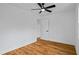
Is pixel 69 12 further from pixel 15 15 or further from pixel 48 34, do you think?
pixel 15 15

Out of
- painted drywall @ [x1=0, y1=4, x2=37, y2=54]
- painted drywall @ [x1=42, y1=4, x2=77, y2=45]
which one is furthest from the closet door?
painted drywall @ [x1=0, y1=4, x2=37, y2=54]

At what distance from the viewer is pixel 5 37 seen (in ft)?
11.6

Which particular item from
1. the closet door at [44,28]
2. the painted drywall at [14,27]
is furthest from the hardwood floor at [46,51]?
the closet door at [44,28]

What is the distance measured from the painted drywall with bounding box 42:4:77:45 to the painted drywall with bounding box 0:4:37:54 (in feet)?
4.90

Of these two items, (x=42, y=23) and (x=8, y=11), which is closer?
(x=8, y=11)

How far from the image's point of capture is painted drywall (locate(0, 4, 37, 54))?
3.46 m

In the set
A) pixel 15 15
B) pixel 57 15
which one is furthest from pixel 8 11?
pixel 57 15

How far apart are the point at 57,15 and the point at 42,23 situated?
156 centimetres

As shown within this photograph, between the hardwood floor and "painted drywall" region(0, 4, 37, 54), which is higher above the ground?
"painted drywall" region(0, 4, 37, 54)

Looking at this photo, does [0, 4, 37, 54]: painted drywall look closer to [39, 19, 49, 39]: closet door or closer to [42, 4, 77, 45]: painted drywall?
[39, 19, 49, 39]: closet door

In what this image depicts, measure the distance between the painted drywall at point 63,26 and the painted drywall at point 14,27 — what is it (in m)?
1.49

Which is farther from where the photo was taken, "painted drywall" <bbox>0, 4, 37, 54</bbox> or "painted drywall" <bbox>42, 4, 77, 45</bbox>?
"painted drywall" <bbox>42, 4, 77, 45</bbox>

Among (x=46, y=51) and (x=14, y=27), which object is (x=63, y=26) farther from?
(x=14, y=27)

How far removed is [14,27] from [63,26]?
3.13m
